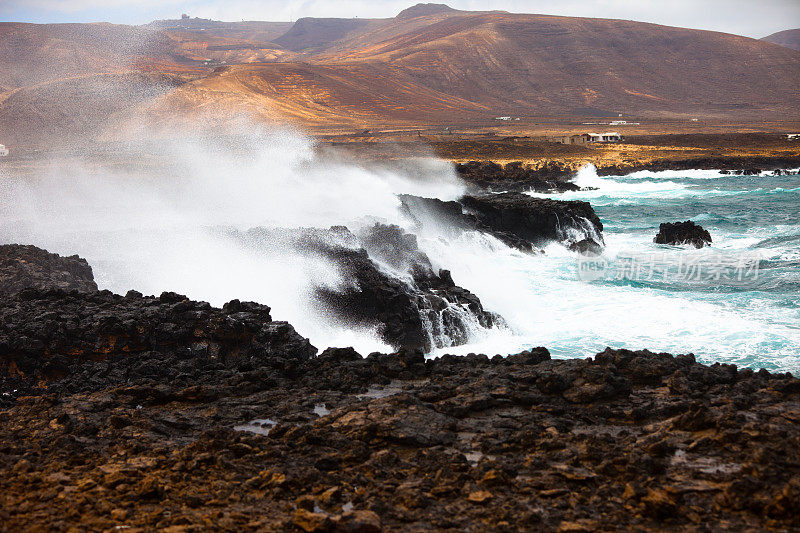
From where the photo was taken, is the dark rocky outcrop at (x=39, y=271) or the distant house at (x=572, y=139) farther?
the distant house at (x=572, y=139)

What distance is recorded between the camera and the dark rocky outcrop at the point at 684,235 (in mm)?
25094

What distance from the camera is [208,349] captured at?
415 inches

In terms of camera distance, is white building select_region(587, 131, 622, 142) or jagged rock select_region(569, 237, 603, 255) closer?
jagged rock select_region(569, 237, 603, 255)

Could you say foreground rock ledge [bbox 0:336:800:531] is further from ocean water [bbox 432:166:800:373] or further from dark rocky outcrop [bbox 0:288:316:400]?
ocean water [bbox 432:166:800:373]

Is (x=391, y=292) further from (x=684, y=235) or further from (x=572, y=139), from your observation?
(x=572, y=139)

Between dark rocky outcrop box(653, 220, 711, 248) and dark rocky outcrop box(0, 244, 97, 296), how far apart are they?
20.4 m

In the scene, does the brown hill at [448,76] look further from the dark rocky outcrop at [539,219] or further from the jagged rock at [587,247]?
the jagged rock at [587,247]

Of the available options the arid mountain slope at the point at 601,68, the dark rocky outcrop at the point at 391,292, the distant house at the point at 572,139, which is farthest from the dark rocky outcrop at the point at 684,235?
the arid mountain slope at the point at 601,68

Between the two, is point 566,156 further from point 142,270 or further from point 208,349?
point 208,349

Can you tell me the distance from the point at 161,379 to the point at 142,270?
739 centimetres

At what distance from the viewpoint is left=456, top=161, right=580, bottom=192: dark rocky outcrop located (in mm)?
44531

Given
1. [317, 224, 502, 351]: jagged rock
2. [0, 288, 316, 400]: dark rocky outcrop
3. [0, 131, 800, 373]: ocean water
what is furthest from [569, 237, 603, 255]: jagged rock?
[0, 288, 316, 400]: dark rocky outcrop

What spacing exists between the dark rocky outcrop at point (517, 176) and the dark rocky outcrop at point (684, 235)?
17.9 metres

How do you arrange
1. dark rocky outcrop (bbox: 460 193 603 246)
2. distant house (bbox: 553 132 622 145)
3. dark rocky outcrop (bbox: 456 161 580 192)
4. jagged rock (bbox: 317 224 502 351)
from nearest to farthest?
jagged rock (bbox: 317 224 502 351) < dark rocky outcrop (bbox: 460 193 603 246) < dark rocky outcrop (bbox: 456 161 580 192) < distant house (bbox: 553 132 622 145)
